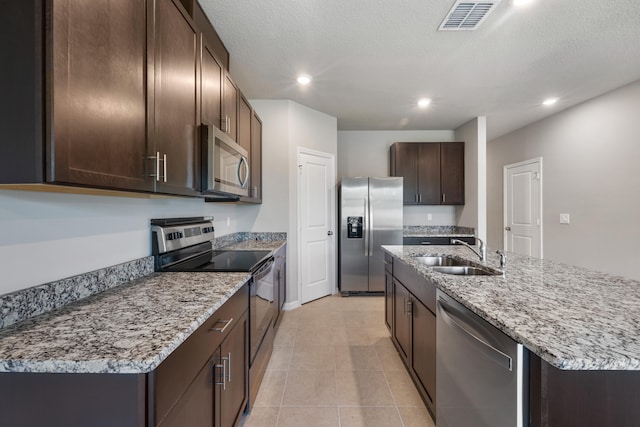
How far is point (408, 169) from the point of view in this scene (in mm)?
4449

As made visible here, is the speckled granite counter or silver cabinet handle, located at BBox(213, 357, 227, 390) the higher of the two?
the speckled granite counter

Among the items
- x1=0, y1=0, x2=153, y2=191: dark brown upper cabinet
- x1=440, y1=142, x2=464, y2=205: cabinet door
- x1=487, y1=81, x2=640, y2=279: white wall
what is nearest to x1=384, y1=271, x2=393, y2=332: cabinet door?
x1=0, y1=0, x2=153, y2=191: dark brown upper cabinet

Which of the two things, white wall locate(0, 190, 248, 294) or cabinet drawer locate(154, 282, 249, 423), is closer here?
cabinet drawer locate(154, 282, 249, 423)

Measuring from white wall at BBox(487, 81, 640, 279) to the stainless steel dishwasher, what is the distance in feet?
10.2

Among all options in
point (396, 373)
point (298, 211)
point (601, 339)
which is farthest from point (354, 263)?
point (601, 339)

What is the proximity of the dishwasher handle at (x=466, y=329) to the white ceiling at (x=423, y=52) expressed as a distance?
1898mm

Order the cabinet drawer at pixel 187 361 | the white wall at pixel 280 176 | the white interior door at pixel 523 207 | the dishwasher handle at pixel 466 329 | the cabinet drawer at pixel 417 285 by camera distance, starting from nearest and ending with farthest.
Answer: the cabinet drawer at pixel 187 361, the dishwasher handle at pixel 466 329, the cabinet drawer at pixel 417 285, the white wall at pixel 280 176, the white interior door at pixel 523 207

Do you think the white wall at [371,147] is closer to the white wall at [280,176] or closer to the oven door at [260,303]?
the white wall at [280,176]

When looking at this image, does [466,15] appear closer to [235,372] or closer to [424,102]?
[424,102]

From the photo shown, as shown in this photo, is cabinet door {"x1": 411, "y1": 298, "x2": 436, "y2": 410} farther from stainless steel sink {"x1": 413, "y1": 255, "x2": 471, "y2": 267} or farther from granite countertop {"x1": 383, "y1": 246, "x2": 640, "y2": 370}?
stainless steel sink {"x1": 413, "y1": 255, "x2": 471, "y2": 267}

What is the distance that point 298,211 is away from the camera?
3.48m

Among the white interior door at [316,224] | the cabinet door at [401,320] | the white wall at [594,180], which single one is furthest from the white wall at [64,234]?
the white wall at [594,180]

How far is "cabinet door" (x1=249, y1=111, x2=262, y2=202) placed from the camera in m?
2.81

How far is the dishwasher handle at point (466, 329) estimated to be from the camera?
860 mm
